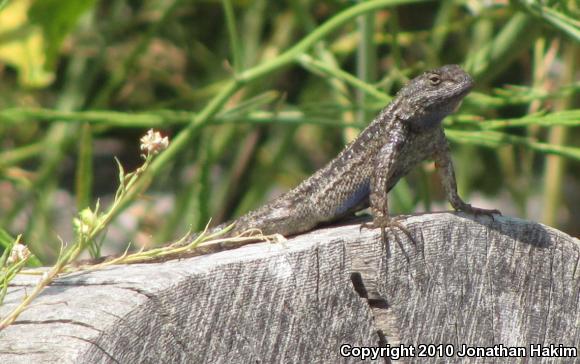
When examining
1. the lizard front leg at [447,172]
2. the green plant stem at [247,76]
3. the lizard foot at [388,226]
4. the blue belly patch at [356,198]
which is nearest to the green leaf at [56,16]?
the green plant stem at [247,76]

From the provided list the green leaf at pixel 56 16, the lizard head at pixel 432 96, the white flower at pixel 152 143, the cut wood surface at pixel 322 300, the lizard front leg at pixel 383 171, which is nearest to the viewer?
the cut wood surface at pixel 322 300

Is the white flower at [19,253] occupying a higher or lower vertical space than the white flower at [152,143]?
lower

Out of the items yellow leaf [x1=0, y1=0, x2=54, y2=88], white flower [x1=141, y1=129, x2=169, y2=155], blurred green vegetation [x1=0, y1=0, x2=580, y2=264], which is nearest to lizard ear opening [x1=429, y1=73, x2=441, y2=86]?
blurred green vegetation [x1=0, y1=0, x2=580, y2=264]

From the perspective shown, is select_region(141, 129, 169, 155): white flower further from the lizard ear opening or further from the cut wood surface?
the lizard ear opening

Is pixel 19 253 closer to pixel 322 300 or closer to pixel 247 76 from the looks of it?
pixel 322 300

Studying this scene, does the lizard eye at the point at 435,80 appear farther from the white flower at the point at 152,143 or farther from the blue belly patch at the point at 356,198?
the white flower at the point at 152,143

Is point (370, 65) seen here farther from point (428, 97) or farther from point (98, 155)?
point (98, 155)

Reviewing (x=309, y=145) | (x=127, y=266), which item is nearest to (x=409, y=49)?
(x=309, y=145)
